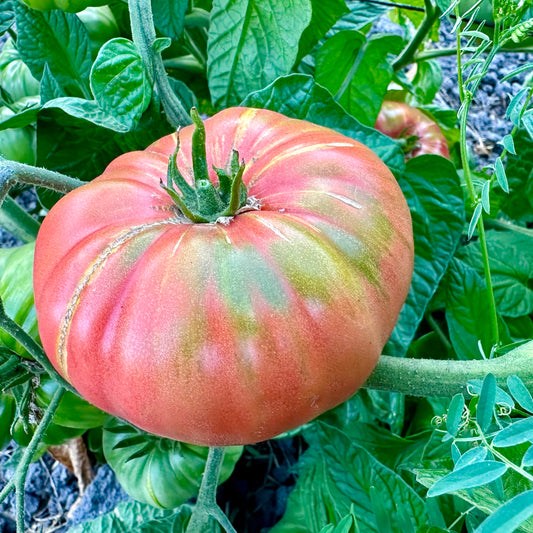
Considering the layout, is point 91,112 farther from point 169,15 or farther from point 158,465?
point 158,465

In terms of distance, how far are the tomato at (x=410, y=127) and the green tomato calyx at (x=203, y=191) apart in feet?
2.17

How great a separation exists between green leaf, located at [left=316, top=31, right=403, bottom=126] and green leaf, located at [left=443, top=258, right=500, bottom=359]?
26 centimetres

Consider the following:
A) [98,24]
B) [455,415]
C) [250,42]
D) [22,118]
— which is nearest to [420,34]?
[250,42]

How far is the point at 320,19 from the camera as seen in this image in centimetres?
81

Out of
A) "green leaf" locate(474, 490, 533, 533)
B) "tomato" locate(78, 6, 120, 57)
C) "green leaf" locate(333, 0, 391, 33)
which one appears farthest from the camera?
"green leaf" locate(333, 0, 391, 33)

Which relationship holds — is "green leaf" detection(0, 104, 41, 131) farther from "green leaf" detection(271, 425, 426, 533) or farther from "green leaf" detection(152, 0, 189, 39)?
"green leaf" detection(271, 425, 426, 533)

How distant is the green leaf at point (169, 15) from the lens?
74cm

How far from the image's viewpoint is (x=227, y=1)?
0.69 m

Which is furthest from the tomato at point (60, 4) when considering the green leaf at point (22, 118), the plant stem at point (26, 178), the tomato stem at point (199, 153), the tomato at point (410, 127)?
the tomato at point (410, 127)

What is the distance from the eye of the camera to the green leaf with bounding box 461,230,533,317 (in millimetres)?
854

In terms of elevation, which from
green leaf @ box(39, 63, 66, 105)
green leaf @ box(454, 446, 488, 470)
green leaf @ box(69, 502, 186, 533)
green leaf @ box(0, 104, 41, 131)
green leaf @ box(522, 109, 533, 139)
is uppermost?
green leaf @ box(522, 109, 533, 139)

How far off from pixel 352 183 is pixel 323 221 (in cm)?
5

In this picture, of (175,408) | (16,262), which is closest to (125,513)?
(16,262)

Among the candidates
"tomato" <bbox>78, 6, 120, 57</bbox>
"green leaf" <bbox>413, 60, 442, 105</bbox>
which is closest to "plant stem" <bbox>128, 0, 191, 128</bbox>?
"tomato" <bbox>78, 6, 120, 57</bbox>
